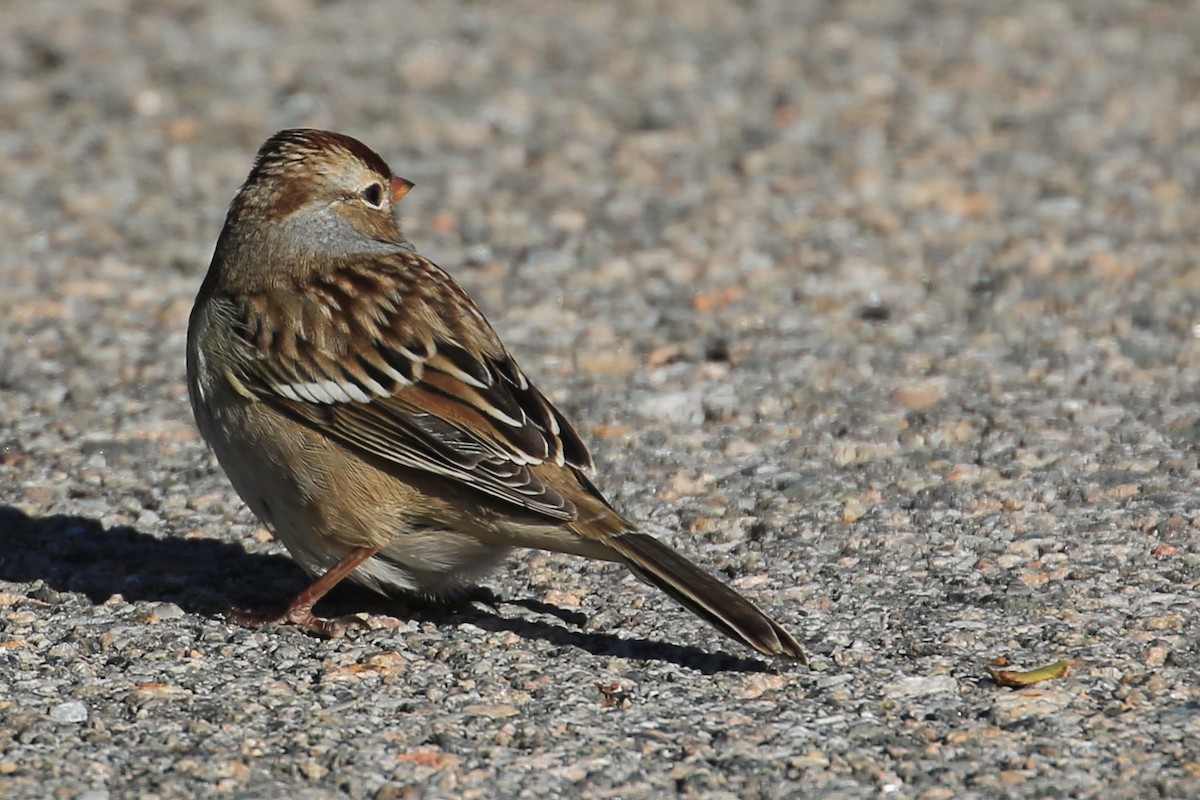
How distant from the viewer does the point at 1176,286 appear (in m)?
7.84

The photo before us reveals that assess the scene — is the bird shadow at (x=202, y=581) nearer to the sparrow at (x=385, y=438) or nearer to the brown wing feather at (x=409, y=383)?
the sparrow at (x=385, y=438)

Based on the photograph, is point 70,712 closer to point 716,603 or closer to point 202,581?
point 202,581

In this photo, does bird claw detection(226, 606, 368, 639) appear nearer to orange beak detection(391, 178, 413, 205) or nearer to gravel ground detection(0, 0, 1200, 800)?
gravel ground detection(0, 0, 1200, 800)

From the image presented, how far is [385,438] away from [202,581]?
93 centimetres

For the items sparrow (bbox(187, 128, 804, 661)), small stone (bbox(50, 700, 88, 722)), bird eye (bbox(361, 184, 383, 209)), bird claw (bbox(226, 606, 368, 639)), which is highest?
bird eye (bbox(361, 184, 383, 209))

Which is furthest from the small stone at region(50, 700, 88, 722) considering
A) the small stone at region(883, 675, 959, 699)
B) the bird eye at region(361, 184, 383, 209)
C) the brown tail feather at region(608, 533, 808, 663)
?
the small stone at region(883, 675, 959, 699)

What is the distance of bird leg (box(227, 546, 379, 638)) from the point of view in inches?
196

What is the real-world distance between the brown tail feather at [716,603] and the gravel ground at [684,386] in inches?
6.5

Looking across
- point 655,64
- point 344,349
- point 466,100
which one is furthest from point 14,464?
point 655,64

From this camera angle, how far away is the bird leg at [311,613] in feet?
16.3

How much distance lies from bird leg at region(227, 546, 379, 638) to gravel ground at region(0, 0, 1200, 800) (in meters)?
0.08

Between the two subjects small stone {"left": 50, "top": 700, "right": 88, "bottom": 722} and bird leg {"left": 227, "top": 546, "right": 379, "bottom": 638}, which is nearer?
small stone {"left": 50, "top": 700, "right": 88, "bottom": 722}

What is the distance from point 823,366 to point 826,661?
2.56 m

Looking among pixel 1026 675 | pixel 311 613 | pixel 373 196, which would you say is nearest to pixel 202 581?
pixel 311 613
